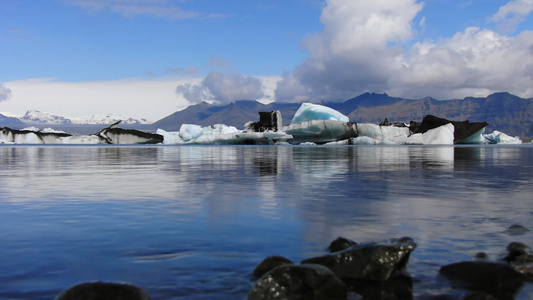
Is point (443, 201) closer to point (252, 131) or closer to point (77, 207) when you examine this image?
point (77, 207)

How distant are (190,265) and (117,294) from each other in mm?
1055

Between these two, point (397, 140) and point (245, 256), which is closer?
point (245, 256)

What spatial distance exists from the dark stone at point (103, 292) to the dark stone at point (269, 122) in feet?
188

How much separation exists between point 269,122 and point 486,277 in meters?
57.6

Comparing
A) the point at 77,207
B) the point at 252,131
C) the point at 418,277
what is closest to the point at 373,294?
the point at 418,277

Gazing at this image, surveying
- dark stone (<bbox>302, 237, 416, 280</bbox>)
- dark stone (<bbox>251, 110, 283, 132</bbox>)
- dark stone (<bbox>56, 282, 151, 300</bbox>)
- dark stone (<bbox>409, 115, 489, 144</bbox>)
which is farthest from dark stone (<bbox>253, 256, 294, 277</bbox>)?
dark stone (<bbox>409, 115, 489, 144</bbox>)

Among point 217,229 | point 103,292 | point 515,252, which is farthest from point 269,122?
point 103,292

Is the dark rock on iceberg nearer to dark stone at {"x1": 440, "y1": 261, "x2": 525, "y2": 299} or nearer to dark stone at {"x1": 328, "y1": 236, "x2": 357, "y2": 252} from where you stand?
dark stone at {"x1": 328, "y1": 236, "x2": 357, "y2": 252}

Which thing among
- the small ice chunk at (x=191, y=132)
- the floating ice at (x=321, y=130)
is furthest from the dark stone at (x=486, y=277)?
the small ice chunk at (x=191, y=132)

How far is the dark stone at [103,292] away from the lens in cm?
273

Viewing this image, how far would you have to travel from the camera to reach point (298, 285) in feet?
9.86

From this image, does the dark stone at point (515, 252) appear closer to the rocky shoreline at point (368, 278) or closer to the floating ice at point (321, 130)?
the rocky shoreline at point (368, 278)

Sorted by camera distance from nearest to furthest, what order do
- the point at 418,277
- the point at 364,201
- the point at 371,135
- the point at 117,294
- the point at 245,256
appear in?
the point at 117,294, the point at 418,277, the point at 245,256, the point at 364,201, the point at 371,135

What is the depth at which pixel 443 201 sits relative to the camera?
7.36m
